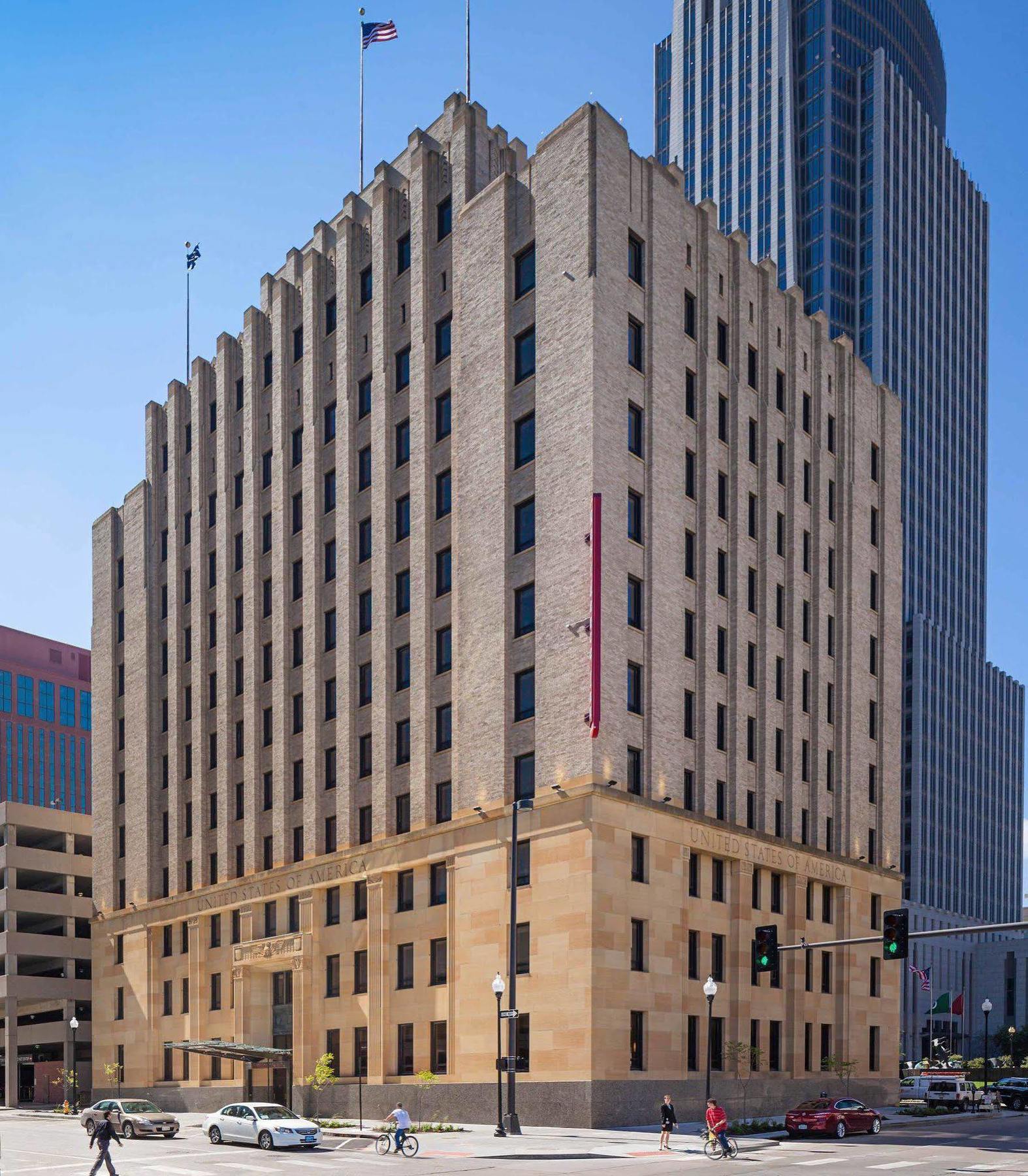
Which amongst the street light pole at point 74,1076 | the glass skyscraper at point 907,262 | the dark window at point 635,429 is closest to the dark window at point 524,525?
the dark window at point 635,429

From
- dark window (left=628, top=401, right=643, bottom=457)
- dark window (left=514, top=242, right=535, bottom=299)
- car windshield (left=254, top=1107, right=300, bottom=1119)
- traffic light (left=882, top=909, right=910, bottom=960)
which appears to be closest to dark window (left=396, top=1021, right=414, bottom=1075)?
car windshield (left=254, top=1107, right=300, bottom=1119)

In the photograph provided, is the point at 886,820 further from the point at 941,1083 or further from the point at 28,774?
the point at 28,774

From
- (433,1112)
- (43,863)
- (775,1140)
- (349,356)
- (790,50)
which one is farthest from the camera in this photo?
(790,50)

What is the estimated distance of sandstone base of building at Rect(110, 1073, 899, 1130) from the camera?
50.8m

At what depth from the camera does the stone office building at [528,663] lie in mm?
54844

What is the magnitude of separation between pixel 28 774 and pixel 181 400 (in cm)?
8191

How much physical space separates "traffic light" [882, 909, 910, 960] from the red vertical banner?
14.6 m

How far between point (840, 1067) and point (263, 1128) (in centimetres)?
3093

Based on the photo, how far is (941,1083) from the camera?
6506 centimetres

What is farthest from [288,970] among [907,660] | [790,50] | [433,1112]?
[790,50]

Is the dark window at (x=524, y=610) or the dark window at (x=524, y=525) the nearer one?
the dark window at (x=524, y=610)

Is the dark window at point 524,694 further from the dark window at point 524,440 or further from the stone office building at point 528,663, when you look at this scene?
the dark window at point 524,440

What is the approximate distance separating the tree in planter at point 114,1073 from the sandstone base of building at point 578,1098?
11.8 m

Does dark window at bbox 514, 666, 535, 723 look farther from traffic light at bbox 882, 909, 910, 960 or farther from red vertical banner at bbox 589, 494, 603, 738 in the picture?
traffic light at bbox 882, 909, 910, 960
